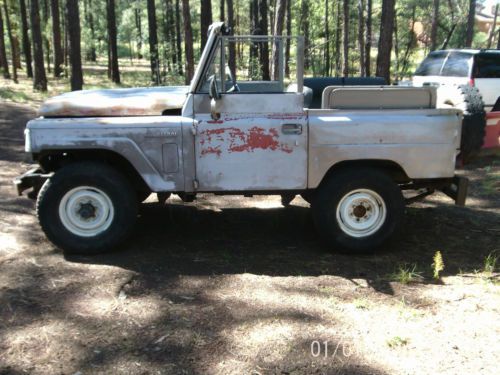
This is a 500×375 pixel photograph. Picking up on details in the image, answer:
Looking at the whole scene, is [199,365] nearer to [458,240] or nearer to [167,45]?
[458,240]

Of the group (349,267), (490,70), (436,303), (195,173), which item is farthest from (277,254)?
(490,70)

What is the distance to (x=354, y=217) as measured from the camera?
16.3 feet

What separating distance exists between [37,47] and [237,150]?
49.2 feet

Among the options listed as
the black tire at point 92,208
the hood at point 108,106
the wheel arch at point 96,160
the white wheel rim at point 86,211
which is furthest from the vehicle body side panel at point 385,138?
the white wheel rim at point 86,211

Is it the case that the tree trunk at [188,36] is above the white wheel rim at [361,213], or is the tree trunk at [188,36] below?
above

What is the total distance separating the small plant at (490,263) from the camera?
180 inches

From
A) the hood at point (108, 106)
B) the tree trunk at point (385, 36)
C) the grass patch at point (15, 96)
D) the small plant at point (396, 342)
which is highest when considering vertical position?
the tree trunk at point (385, 36)

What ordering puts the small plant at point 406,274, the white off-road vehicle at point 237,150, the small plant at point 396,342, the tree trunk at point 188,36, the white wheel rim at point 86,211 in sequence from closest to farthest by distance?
the small plant at point 396,342, the small plant at point 406,274, the white off-road vehicle at point 237,150, the white wheel rim at point 86,211, the tree trunk at point 188,36

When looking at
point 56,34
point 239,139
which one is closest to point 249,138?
point 239,139

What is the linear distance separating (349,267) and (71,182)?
2.70m

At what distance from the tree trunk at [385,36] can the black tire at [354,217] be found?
8532 millimetres

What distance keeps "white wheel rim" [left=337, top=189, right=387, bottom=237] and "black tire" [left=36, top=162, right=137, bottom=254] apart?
6.61 feet

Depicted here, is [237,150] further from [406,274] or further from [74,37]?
[74,37]

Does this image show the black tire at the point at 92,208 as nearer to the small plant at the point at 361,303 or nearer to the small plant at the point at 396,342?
the small plant at the point at 361,303
